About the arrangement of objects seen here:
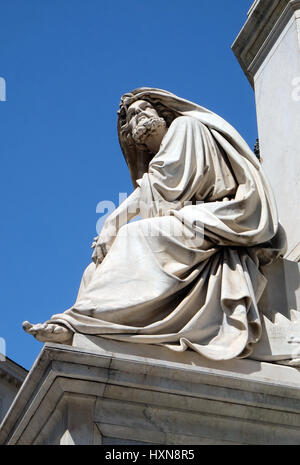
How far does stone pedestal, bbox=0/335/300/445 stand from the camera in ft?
21.7

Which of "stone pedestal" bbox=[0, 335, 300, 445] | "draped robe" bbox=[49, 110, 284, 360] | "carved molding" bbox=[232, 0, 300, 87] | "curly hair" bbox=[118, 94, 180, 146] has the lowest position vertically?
"stone pedestal" bbox=[0, 335, 300, 445]

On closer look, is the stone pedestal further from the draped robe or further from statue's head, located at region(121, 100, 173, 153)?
statue's head, located at region(121, 100, 173, 153)

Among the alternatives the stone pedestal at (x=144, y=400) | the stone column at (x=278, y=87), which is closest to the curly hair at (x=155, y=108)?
the stone column at (x=278, y=87)

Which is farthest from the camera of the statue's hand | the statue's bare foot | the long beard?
the long beard

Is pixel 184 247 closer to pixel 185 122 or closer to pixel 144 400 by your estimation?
pixel 144 400

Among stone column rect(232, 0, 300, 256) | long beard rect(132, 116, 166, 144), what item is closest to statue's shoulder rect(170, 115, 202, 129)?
long beard rect(132, 116, 166, 144)

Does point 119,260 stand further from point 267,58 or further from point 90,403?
point 267,58

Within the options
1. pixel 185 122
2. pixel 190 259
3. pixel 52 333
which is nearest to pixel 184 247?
pixel 190 259

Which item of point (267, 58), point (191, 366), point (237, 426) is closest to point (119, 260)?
point (191, 366)

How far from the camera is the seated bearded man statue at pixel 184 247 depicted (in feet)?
23.6

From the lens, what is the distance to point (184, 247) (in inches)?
301

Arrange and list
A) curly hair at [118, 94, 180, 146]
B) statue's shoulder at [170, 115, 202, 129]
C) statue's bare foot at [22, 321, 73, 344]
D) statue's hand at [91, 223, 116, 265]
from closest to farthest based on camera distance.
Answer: statue's bare foot at [22, 321, 73, 344]
statue's hand at [91, 223, 116, 265]
statue's shoulder at [170, 115, 202, 129]
curly hair at [118, 94, 180, 146]

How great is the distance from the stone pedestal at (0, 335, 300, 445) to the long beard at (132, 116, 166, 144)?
2.57m
